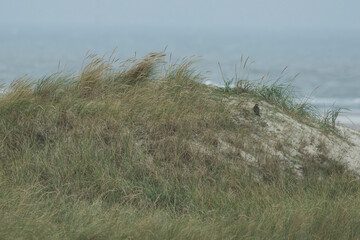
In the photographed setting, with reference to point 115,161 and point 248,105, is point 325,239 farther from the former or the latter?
point 248,105

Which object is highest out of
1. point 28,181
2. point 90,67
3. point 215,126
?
point 90,67

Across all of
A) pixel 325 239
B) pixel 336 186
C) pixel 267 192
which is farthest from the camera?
pixel 336 186

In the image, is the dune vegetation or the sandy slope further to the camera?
the sandy slope

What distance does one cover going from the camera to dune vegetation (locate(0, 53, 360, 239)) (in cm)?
409

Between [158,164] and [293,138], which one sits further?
[293,138]

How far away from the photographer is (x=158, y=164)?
→ 5.64 meters

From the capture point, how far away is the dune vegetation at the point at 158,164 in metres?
4.09

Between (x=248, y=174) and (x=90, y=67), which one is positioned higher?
(x=90, y=67)

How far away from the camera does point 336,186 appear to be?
5578 millimetres

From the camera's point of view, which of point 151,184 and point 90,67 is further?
point 90,67

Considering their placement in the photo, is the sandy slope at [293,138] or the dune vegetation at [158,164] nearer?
the dune vegetation at [158,164]

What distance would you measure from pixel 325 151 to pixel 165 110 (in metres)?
1.96

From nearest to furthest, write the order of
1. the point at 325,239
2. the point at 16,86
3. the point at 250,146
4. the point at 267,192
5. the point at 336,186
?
1. the point at 325,239
2. the point at 267,192
3. the point at 336,186
4. the point at 250,146
5. the point at 16,86

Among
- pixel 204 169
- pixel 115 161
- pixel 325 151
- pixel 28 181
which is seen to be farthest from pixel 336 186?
pixel 28 181
